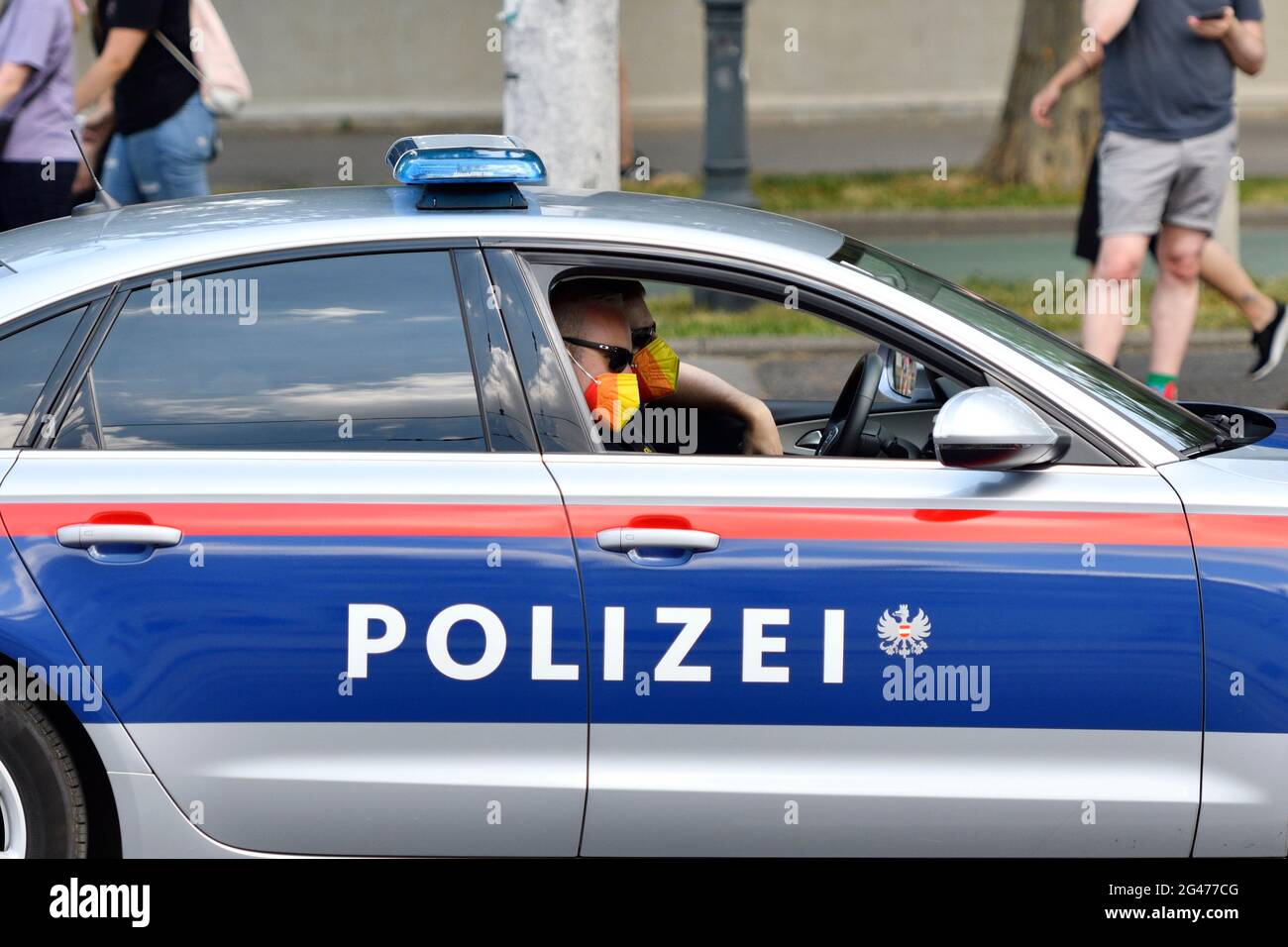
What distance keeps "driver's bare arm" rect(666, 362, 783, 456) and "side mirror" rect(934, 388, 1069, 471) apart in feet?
2.61

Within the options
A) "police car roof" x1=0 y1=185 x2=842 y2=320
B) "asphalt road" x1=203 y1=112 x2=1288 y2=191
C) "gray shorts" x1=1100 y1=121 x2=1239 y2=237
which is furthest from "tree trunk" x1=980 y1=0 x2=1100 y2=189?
"police car roof" x1=0 y1=185 x2=842 y2=320

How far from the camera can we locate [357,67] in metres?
19.7

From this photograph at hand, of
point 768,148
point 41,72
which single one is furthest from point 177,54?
point 768,148

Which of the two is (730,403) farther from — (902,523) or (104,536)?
(104,536)

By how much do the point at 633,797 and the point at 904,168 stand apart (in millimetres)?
13373

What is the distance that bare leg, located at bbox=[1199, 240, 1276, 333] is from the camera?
288 inches

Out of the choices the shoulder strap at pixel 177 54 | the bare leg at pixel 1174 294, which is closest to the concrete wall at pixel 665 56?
the shoulder strap at pixel 177 54

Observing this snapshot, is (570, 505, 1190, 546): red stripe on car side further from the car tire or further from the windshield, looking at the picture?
the car tire

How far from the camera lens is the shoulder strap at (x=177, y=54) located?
6.74 metres

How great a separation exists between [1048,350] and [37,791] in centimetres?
214

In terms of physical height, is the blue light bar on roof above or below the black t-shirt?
below
